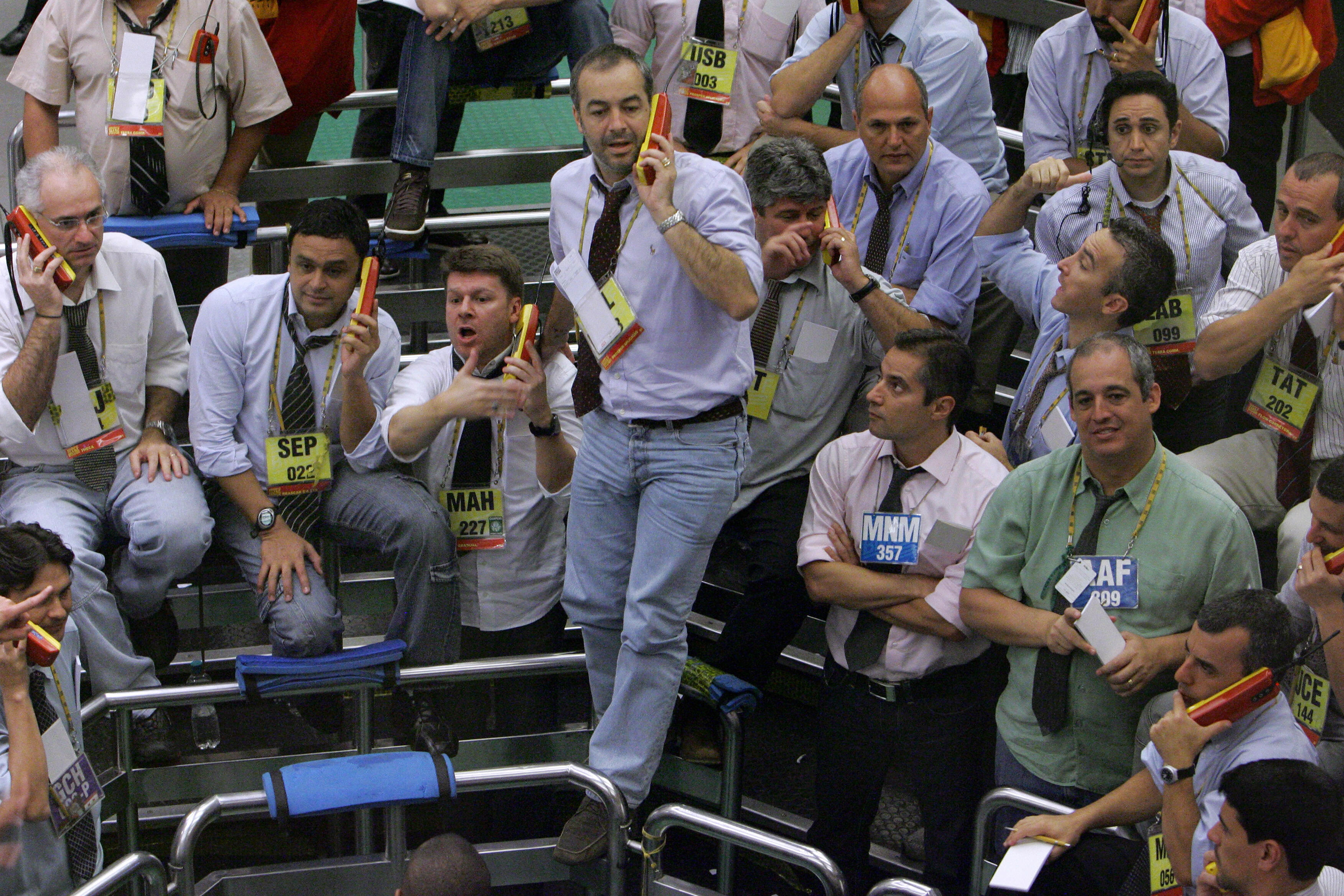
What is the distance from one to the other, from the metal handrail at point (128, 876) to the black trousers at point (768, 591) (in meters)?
1.75

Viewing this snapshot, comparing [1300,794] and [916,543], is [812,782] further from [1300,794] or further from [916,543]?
[1300,794]

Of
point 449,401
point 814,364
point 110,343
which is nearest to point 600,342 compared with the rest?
point 449,401

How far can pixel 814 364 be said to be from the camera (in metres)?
4.26

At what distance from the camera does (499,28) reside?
17.6 ft

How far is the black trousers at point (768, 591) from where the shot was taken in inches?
162

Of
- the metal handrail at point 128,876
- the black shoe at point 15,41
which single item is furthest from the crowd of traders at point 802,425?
the black shoe at point 15,41

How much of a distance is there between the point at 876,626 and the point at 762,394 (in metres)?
0.80

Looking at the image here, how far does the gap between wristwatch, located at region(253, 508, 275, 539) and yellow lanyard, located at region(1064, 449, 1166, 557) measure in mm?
2202

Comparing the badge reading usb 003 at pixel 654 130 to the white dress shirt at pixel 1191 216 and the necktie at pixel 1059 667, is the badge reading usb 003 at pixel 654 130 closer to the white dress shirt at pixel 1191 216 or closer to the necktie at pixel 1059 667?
the necktie at pixel 1059 667

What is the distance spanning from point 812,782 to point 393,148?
2681 mm

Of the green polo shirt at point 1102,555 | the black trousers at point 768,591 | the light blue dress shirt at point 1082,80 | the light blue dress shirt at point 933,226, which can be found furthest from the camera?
the light blue dress shirt at point 1082,80

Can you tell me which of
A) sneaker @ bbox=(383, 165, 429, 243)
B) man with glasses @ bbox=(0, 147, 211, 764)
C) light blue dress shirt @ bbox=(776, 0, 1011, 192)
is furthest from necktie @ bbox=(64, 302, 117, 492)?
light blue dress shirt @ bbox=(776, 0, 1011, 192)

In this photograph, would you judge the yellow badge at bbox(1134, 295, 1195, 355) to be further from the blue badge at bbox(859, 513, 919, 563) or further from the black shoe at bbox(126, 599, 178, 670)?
the black shoe at bbox(126, 599, 178, 670)

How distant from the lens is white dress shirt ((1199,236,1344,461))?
3896 mm
